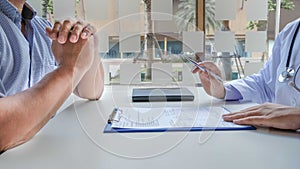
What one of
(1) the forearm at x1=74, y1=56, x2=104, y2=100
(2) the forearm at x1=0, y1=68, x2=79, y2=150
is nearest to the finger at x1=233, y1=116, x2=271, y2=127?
(2) the forearm at x1=0, y1=68, x2=79, y2=150

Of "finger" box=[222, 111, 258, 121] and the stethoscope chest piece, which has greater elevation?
the stethoscope chest piece

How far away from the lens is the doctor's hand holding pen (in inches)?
44.4

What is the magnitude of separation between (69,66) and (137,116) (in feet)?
0.77

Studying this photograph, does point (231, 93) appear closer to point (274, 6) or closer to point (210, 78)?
point (210, 78)

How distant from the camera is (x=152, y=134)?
0.69m

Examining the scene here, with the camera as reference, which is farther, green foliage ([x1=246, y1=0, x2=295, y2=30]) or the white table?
green foliage ([x1=246, y1=0, x2=295, y2=30])

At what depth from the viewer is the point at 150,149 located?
0.60 metres

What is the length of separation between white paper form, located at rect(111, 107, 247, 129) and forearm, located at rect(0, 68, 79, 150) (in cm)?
16

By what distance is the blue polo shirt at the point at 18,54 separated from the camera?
2.77 ft

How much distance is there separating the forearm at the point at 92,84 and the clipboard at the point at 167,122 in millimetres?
205

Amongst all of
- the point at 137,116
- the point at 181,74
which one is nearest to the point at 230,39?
the point at 181,74

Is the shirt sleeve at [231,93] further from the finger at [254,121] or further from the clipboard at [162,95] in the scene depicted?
the finger at [254,121]

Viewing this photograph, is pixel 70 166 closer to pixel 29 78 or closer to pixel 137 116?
pixel 137 116

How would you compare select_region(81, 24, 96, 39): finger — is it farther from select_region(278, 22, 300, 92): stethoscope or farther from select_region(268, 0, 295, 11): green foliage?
select_region(268, 0, 295, 11): green foliage
